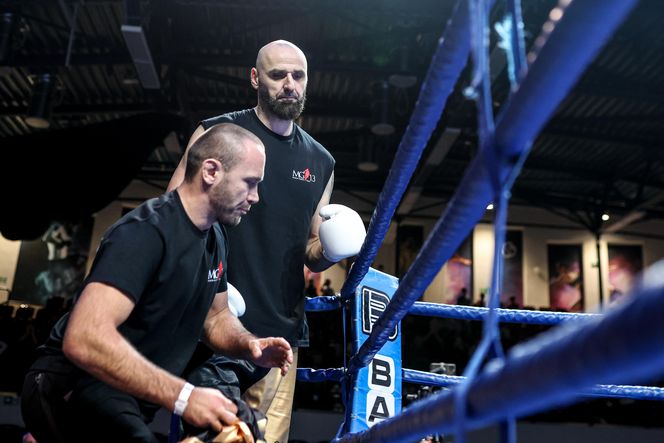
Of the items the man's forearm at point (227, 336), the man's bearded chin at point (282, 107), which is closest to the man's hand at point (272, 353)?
the man's forearm at point (227, 336)

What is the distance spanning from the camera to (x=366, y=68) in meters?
6.16

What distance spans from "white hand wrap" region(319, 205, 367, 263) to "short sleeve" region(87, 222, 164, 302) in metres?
0.56

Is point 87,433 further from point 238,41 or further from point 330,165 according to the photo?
point 238,41

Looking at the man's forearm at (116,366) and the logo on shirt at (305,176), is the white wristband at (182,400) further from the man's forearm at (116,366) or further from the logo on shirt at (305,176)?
the logo on shirt at (305,176)

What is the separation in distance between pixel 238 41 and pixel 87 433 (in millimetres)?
5702

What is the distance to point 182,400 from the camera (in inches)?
41.8

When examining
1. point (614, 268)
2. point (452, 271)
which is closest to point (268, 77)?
point (452, 271)

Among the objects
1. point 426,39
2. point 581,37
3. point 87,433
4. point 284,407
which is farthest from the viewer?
point 426,39

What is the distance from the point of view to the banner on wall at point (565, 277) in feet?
35.1

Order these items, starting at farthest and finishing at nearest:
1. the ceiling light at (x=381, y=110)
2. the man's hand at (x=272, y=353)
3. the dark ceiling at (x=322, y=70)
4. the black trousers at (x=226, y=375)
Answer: the ceiling light at (x=381, y=110), the dark ceiling at (x=322, y=70), the black trousers at (x=226, y=375), the man's hand at (x=272, y=353)

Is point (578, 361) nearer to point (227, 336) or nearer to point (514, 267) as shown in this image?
point (227, 336)

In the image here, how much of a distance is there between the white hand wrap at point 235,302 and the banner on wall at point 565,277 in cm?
996

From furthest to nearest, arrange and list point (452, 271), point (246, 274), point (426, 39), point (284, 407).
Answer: point (452, 271) → point (426, 39) → point (284, 407) → point (246, 274)

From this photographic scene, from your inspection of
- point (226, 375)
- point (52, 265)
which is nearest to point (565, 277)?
point (52, 265)
